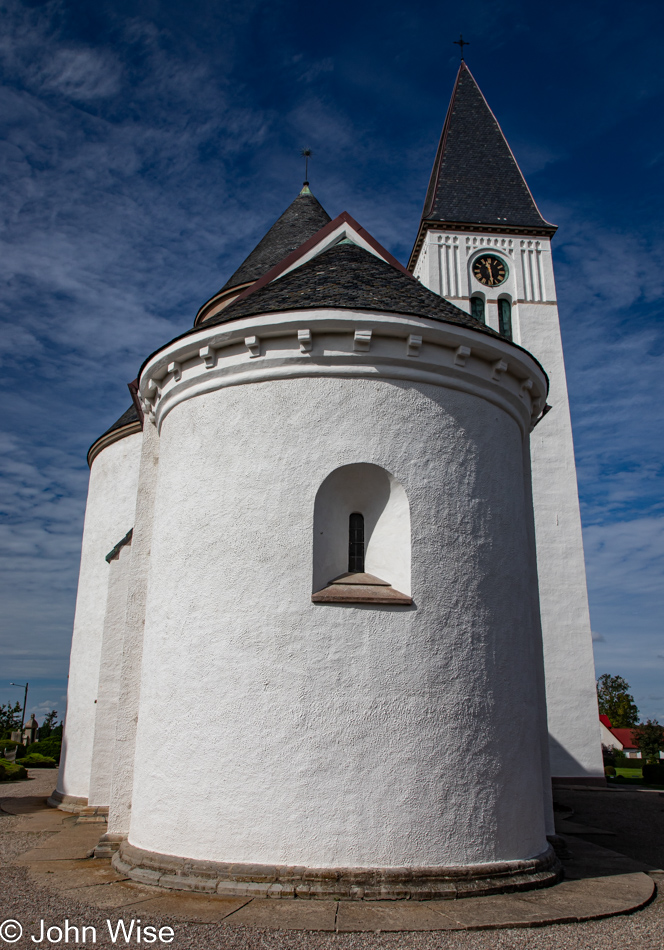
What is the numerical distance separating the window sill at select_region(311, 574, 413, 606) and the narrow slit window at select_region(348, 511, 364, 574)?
43 cm

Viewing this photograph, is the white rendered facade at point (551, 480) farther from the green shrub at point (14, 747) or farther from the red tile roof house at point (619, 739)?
the red tile roof house at point (619, 739)

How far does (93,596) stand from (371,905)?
33.2 ft

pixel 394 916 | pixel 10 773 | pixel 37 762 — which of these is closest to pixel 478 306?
pixel 10 773

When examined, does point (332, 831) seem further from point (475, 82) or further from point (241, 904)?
point (475, 82)

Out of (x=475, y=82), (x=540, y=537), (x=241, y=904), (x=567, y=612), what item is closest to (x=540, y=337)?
(x=540, y=537)

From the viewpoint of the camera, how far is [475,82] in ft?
113

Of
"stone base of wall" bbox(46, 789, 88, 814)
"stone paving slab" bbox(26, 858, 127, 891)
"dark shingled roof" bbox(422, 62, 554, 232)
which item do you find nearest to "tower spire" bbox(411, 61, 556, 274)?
"dark shingled roof" bbox(422, 62, 554, 232)

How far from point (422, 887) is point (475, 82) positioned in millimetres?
37147

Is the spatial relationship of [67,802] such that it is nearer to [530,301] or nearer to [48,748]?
[48,748]

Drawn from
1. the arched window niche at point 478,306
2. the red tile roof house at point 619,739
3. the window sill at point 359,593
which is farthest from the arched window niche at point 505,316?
the red tile roof house at point 619,739

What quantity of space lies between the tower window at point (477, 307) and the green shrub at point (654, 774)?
766 inches

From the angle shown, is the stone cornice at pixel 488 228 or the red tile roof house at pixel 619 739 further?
the red tile roof house at pixel 619 739

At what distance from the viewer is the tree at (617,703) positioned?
66.2 m

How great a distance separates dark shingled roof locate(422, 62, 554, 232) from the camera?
28.6 metres
